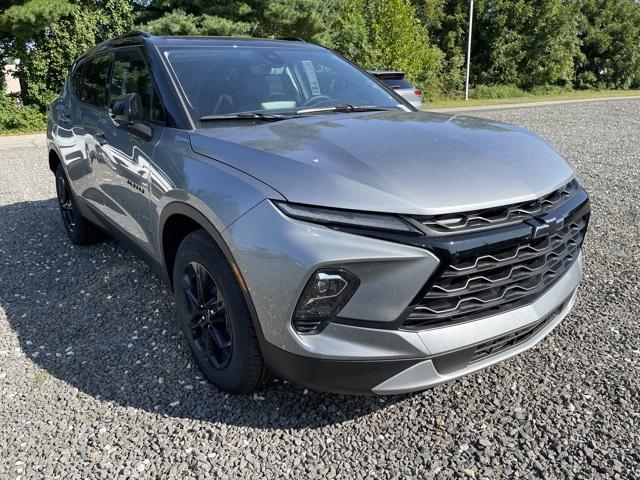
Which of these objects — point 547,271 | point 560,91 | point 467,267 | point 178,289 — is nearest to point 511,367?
point 547,271

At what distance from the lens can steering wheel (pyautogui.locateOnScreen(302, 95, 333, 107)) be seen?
311 centimetres

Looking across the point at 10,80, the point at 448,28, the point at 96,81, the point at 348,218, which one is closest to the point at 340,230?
the point at 348,218

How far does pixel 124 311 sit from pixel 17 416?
108cm

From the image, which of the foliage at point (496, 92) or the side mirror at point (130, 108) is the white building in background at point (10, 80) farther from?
the foliage at point (496, 92)

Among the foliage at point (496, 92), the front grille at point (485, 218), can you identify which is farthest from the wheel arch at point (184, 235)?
the foliage at point (496, 92)

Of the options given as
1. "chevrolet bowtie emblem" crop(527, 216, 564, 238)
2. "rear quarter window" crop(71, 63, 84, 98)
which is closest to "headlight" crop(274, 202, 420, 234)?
"chevrolet bowtie emblem" crop(527, 216, 564, 238)

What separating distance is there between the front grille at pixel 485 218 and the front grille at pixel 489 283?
0.33ft

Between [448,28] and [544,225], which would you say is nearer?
[544,225]

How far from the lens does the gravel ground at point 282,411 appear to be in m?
2.12

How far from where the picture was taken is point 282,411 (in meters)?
2.44

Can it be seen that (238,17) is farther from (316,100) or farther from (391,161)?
(391,161)

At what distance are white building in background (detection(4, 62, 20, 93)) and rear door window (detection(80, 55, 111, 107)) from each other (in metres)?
14.9

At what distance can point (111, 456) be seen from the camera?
2.20 meters

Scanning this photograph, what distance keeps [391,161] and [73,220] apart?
12.2 feet
